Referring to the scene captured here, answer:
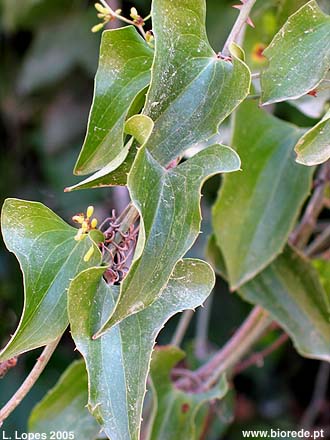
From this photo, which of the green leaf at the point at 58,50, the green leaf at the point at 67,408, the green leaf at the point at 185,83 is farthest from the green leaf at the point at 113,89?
the green leaf at the point at 58,50

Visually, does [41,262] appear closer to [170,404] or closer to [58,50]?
[170,404]

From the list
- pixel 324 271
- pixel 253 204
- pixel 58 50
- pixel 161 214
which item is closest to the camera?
pixel 161 214

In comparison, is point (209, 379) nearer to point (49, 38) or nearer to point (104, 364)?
point (104, 364)

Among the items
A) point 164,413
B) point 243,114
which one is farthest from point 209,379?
point 243,114

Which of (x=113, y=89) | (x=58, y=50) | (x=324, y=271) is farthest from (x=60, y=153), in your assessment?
Result: (x=113, y=89)

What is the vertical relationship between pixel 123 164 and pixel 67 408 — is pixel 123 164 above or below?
above

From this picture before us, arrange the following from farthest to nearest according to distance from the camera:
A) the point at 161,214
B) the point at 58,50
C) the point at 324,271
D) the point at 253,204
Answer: the point at 58,50
the point at 324,271
the point at 253,204
the point at 161,214
